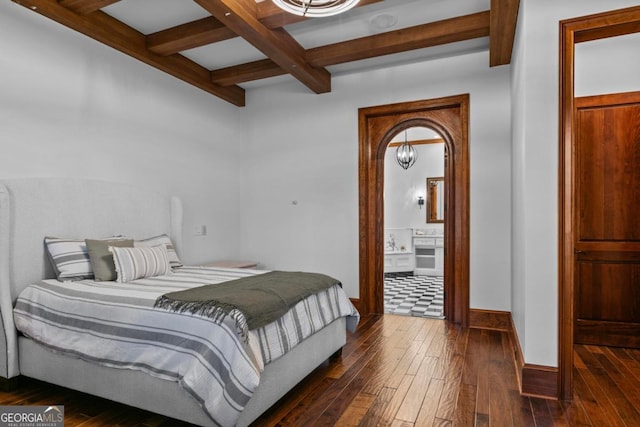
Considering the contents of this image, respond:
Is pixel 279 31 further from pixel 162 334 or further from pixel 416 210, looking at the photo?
pixel 416 210

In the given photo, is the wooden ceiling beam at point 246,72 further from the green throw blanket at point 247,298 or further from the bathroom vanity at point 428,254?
the bathroom vanity at point 428,254

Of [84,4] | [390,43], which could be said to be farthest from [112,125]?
[390,43]

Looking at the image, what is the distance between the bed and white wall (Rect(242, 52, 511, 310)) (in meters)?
1.57

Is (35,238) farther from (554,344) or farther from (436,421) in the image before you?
(554,344)

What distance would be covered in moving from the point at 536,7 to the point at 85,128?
3.45 meters

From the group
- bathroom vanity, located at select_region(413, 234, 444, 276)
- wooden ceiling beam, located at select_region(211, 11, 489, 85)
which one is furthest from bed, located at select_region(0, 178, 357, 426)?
bathroom vanity, located at select_region(413, 234, 444, 276)

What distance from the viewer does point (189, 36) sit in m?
3.36

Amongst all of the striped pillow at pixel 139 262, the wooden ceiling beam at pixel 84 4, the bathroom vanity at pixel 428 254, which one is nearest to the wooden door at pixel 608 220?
the striped pillow at pixel 139 262

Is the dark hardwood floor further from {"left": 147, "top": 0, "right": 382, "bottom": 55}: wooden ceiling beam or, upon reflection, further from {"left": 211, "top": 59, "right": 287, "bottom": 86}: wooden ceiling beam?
{"left": 211, "top": 59, "right": 287, "bottom": 86}: wooden ceiling beam

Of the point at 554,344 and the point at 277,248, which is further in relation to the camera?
the point at 277,248

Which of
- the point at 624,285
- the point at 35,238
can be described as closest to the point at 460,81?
the point at 624,285

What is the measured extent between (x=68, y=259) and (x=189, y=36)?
6.77ft

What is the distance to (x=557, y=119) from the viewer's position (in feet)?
7.70

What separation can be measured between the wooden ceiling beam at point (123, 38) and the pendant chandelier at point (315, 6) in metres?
1.65
